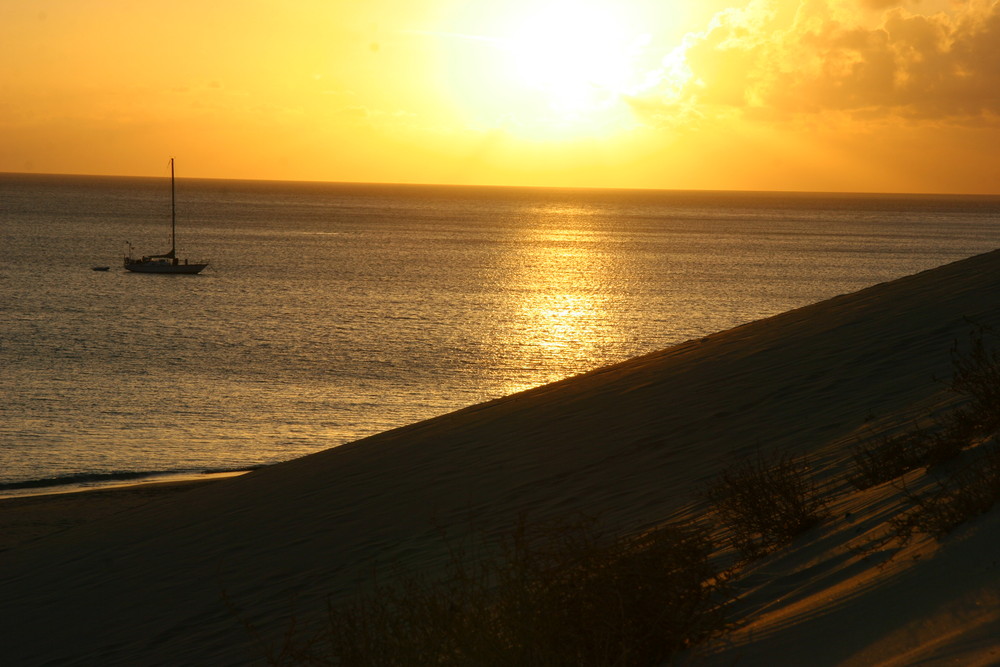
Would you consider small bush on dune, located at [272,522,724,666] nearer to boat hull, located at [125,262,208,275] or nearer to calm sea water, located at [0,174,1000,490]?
calm sea water, located at [0,174,1000,490]

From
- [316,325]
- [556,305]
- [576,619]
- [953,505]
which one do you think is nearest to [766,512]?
[953,505]

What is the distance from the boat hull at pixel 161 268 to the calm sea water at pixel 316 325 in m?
1.29

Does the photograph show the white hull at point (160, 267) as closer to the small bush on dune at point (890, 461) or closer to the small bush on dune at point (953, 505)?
the small bush on dune at point (890, 461)

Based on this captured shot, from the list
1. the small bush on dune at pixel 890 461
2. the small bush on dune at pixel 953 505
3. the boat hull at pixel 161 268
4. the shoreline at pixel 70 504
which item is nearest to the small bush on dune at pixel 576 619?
the small bush on dune at pixel 953 505

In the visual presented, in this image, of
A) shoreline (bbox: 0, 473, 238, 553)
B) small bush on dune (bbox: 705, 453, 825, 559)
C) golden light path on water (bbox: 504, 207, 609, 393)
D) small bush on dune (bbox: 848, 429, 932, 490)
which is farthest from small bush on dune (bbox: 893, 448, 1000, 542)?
golden light path on water (bbox: 504, 207, 609, 393)

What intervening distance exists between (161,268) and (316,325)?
97.1ft

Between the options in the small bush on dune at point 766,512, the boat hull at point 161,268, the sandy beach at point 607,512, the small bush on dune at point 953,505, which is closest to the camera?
the sandy beach at point 607,512

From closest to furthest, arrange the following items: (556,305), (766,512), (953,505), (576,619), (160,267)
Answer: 1. (576,619)
2. (953,505)
3. (766,512)
4. (556,305)
5. (160,267)

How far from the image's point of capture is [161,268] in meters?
66.0

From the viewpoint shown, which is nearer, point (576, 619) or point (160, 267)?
point (576, 619)

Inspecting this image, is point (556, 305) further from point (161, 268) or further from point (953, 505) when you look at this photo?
point (953, 505)

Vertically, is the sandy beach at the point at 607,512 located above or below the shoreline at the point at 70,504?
above

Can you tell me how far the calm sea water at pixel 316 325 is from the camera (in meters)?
22.1

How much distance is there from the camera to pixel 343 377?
28.7 meters
